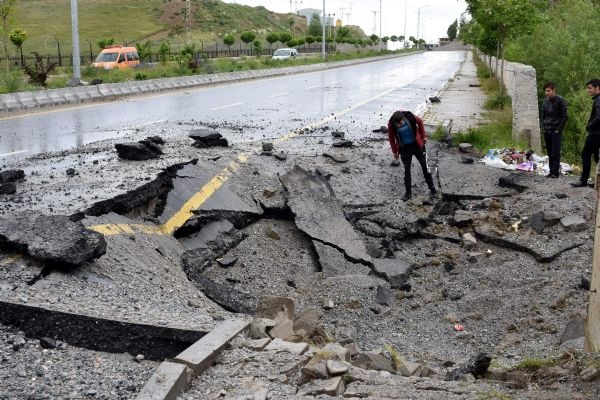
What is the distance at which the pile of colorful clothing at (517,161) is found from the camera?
11383mm

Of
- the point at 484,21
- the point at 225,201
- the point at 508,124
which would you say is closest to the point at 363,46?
the point at 484,21

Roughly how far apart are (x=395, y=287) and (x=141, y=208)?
2923 mm

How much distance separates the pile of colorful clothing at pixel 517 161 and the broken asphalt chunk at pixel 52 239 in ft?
25.8

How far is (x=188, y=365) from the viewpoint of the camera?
13.1 feet

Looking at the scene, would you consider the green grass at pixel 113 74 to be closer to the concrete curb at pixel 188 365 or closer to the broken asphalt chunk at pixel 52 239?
the broken asphalt chunk at pixel 52 239

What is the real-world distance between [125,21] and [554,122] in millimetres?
93084

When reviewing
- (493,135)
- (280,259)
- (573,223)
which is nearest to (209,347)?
(280,259)

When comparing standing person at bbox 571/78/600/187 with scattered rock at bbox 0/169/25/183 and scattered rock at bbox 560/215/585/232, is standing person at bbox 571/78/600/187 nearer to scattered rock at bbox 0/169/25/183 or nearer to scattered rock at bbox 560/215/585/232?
scattered rock at bbox 560/215/585/232

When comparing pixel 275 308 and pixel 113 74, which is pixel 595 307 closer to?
pixel 275 308

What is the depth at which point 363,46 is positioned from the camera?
374 feet

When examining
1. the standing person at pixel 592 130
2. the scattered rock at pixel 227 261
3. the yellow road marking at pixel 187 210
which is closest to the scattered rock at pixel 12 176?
the yellow road marking at pixel 187 210

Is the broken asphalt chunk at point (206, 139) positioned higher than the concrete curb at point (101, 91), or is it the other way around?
the concrete curb at point (101, 91)

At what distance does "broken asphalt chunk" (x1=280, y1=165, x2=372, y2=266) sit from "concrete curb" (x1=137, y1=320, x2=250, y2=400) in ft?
11.2

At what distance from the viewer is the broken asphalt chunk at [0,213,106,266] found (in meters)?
5.09
